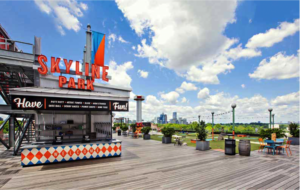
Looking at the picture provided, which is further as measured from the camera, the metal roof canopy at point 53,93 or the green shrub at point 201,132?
the green shrub at point 201,132

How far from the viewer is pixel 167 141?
55.9 feet

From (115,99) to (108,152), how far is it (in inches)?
141

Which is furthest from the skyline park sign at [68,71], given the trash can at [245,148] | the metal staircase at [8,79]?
the trash can at [245,148]

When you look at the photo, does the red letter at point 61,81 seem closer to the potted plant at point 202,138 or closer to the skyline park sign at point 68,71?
the skyline park sign at point 68,71

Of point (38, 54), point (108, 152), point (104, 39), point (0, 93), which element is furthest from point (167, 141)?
point (0, 93)

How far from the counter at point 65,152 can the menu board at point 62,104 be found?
7.57 ft

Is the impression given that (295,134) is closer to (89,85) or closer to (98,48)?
(89,85)

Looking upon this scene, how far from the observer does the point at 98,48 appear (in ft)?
50.3

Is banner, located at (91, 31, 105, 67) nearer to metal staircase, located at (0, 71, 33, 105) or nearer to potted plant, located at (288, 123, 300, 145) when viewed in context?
metal staircase, located at (0, 71, 33, 105)

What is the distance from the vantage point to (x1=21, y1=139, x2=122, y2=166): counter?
8.30 m

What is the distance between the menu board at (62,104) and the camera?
779 centimetres

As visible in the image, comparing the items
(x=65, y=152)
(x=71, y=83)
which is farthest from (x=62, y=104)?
(x=71, y=83)

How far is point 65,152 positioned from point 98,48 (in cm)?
A: 1025

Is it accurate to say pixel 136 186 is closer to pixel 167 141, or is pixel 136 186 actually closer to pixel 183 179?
pixel 183 179
